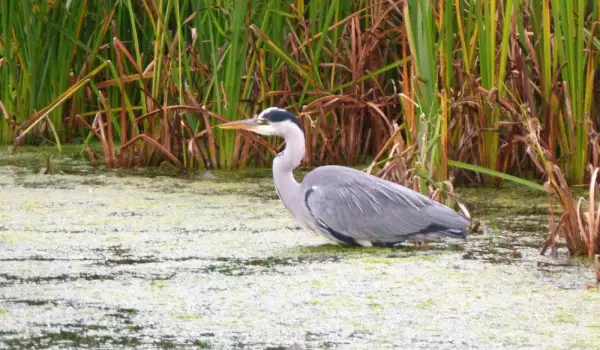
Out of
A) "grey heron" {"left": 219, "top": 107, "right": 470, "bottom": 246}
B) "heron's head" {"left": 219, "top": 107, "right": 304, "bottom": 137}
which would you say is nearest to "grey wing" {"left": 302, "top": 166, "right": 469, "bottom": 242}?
"grey heron" {"left": 219, "top": 107, "right": 470, "bottom": 246}

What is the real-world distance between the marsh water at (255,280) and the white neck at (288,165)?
163mm

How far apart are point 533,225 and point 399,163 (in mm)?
528

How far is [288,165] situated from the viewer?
4.39 meters

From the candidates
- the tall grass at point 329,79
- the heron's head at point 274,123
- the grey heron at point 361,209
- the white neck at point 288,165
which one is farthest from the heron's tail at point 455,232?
the heron's head at point 274,123

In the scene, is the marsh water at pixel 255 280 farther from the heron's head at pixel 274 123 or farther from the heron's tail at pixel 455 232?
the heron's head at pixel 274 123

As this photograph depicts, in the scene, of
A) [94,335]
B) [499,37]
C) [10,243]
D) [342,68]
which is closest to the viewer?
[94,335]

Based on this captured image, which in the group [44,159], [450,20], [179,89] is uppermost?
[450,20]

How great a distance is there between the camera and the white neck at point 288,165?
4.32m

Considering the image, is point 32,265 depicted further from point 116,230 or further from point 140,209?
point 140,209

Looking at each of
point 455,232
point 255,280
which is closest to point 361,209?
point 455,232

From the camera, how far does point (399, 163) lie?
15.3 ft

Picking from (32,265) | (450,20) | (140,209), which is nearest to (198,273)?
(32,265)

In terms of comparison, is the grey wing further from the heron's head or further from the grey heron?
the heron's head

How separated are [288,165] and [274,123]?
184mm
